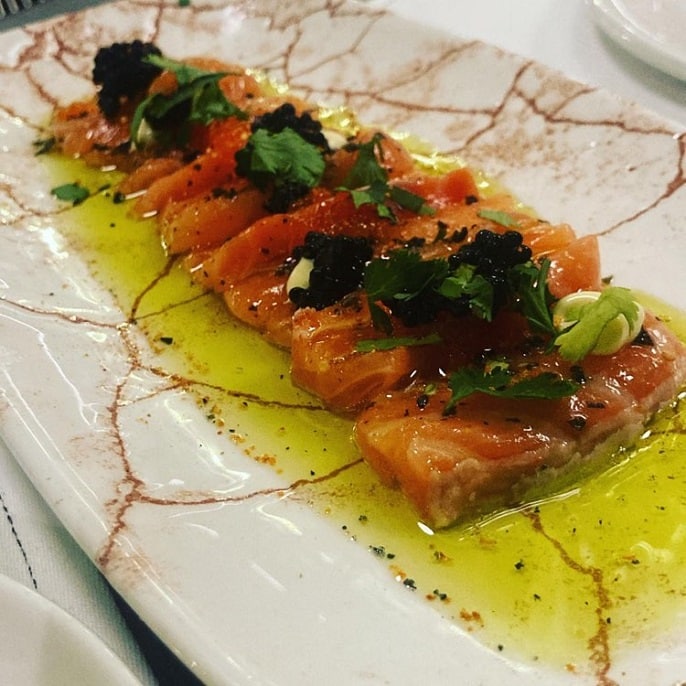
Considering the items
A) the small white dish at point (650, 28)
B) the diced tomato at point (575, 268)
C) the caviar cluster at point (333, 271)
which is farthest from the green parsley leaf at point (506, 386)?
the small white dish at point (650, 28)

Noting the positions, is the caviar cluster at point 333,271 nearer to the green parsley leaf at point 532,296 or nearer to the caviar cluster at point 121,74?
the green parsley leaf at point 532,296

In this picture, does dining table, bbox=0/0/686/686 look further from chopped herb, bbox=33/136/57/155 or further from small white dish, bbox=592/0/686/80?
chopped herb, bbox=33/136/57/155

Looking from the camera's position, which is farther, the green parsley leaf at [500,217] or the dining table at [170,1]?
the green parsley leaf at [500,217]

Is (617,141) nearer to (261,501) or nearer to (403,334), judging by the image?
(403,334)

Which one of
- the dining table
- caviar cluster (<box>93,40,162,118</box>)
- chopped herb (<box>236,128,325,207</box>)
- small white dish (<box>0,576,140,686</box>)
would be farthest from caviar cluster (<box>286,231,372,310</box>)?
caviar cluster (<box>93,40,162,118</box>)

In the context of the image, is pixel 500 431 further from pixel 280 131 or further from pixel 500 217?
pixel 280 131
